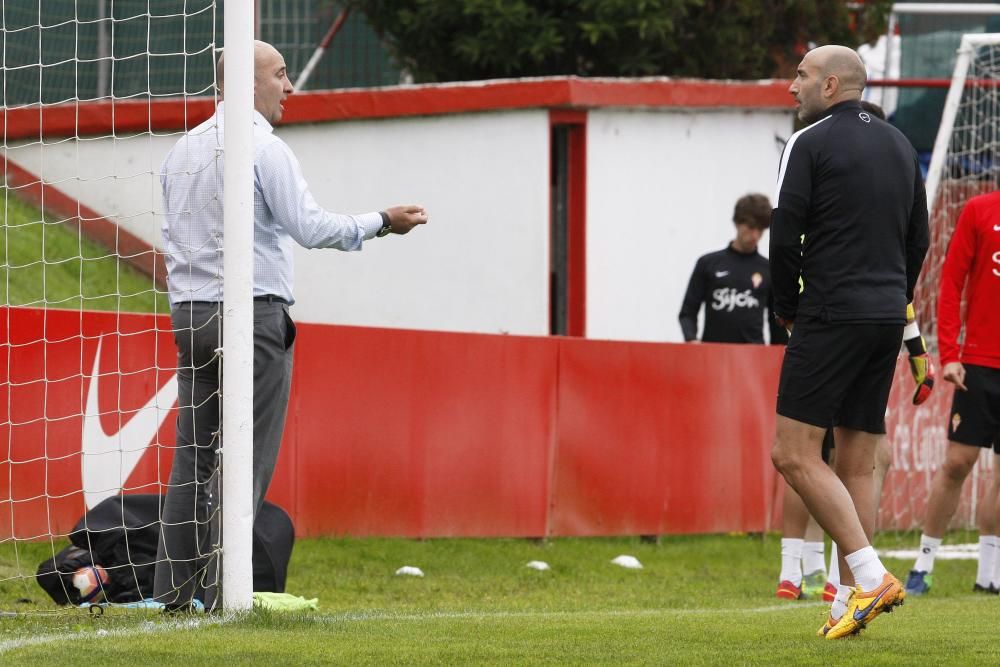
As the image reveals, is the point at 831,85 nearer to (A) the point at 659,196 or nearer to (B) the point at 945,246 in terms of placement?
(B) the point at 945,246

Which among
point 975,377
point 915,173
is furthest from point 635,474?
point 915,173

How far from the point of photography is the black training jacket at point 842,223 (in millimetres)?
5559

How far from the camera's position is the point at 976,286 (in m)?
8.52

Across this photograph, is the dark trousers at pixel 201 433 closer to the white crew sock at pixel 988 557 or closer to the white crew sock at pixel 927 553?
the white crew sock at pixel 927 553

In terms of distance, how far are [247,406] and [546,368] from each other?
14.7 feet

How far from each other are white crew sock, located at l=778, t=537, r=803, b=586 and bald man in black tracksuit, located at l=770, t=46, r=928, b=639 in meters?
2.12

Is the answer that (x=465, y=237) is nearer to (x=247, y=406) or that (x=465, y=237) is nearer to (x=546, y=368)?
(x=546, y=368)

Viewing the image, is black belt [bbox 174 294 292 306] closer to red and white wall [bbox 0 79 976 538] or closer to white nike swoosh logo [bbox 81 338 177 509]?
red and white wall [bbox 0 79 976 538]

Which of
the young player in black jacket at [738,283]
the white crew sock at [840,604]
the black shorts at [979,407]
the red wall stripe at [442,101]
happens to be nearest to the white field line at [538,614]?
the white crew sock at [840,604]

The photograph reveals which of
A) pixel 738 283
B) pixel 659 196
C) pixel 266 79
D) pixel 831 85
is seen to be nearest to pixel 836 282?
pixel 831 85

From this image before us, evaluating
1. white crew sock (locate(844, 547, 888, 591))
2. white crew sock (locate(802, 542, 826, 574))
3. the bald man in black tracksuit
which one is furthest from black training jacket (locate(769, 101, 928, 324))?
white crew sock (locate(802, 542, 826, 574))

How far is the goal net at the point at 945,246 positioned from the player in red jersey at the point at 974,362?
2.63 m

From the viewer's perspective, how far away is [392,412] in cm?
958

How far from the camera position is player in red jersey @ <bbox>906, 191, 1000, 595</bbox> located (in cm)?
842
